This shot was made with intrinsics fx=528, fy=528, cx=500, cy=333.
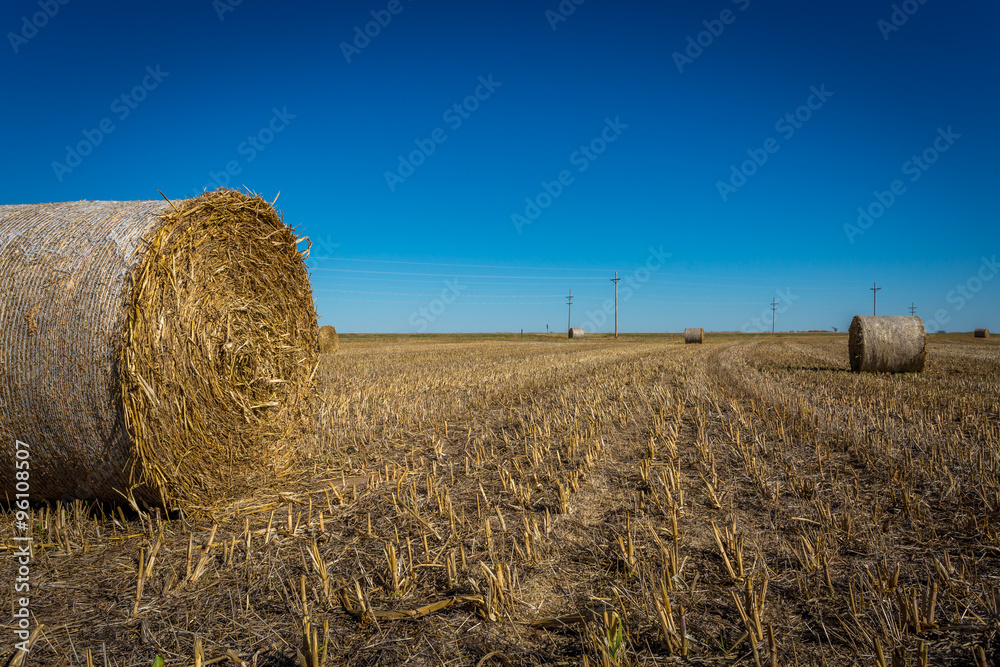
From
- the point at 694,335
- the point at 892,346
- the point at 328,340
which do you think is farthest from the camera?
the point at 694,335

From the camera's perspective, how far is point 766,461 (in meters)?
4.95

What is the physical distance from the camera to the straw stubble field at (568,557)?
2.27m

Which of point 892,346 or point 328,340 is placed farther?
point 328,340

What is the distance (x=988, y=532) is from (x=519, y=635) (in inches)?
115

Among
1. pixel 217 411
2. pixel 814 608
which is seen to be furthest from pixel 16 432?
pixel 814 608

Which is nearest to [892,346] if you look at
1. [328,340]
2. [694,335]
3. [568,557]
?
[568,557]

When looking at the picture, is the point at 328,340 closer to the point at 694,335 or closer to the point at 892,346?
the point at 892,346

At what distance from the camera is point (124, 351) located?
140 inches

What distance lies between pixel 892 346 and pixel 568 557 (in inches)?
520

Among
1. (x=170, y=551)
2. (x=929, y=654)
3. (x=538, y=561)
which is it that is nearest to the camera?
(x=929, y=654)

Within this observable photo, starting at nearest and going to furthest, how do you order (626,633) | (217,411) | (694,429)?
(626,633)
(217,411)
(694,429)

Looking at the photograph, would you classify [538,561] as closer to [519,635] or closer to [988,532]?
[519,635]

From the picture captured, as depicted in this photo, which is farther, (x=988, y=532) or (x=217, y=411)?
(x=217, y=411)

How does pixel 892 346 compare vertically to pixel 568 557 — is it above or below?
above
